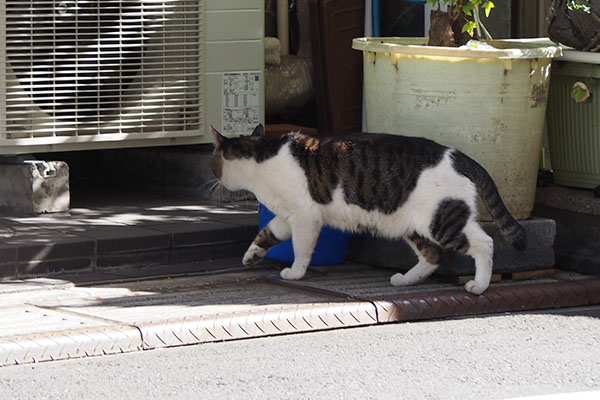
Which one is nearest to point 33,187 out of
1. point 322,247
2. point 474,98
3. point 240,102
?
point 240,102

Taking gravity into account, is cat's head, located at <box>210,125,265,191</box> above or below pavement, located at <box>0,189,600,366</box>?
above

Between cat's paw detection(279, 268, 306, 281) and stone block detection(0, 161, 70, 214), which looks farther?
stone block detection(0, 161, 70, 214)

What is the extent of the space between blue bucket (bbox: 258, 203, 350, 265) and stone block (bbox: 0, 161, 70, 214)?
149 cm

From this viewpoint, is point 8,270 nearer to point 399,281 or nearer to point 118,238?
point 118,238

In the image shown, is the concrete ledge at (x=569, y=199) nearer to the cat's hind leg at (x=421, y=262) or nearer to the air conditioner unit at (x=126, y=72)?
the cat's hind leg at (x=421, y=262)

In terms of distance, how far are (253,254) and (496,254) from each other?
1438 mm

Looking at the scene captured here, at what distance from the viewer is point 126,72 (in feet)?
29.2

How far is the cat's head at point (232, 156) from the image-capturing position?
7633 millimetres

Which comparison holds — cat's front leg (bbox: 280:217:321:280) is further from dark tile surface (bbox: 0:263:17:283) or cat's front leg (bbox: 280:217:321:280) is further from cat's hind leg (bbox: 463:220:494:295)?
dark tile surface (bbox: 0:263:17:283)

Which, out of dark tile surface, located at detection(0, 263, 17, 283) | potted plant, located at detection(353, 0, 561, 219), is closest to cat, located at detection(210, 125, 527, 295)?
potted plant, located at detection(353, 0, 561, 219)

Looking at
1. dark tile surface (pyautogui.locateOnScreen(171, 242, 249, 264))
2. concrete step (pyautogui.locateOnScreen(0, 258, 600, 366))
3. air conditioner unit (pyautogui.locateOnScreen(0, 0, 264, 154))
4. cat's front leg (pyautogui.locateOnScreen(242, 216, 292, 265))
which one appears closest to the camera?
concrete step (pyautogui.locateOnScreen(0, 258, 600, 366))

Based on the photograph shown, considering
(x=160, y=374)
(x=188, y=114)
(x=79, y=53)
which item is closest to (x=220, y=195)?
(x=188, y=114)

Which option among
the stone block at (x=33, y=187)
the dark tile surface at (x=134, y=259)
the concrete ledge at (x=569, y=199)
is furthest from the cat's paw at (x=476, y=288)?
the stone block at (x=33, y=187)

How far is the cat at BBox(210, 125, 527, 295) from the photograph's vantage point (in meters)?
7.13
